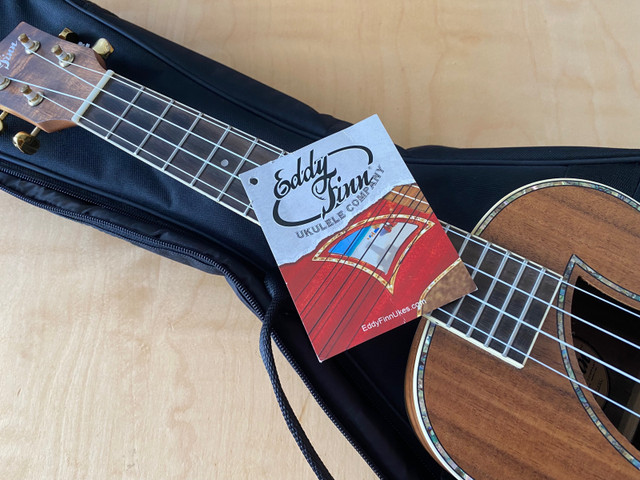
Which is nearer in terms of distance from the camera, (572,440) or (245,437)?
(572,440)

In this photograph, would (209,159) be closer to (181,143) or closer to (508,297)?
(181,143)

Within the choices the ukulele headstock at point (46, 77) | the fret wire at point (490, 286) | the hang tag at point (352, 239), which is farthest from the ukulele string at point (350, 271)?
the ukulele headstock at point (46, 77)

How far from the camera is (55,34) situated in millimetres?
657

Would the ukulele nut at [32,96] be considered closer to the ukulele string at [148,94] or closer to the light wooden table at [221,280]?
the ukulele string at [148,94]

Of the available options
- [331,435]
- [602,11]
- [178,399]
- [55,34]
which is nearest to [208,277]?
[178,399]

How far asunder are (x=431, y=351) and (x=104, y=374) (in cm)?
44

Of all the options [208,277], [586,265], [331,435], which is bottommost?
[331,435]

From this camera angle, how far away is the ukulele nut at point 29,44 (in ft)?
1.96

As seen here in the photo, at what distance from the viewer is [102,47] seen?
1.99 feet

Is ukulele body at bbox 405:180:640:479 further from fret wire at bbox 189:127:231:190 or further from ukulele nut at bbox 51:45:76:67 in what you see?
ukulele nut at bbox 51:45:76:67

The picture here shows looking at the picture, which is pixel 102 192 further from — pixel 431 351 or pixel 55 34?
pixel 431 351

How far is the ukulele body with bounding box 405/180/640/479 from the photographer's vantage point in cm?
47

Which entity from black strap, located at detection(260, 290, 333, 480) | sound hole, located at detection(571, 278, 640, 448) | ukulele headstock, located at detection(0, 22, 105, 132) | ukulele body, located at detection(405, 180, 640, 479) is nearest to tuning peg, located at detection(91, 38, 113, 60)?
ukulele headstock, located at detection(0, 22, 105, 132)

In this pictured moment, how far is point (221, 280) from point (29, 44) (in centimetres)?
38
